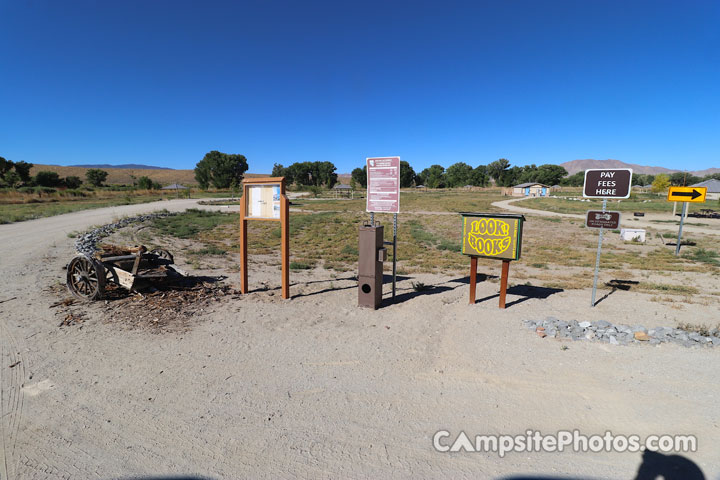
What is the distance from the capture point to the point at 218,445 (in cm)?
319

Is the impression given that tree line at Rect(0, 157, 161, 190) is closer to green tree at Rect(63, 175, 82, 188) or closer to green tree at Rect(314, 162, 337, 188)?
green tree at Rect(63, 175, 82, 188)

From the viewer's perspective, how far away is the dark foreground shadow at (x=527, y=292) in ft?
24.4

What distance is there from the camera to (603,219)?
A: 6.54 metres

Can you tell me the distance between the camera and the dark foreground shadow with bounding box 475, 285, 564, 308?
24.4 ft

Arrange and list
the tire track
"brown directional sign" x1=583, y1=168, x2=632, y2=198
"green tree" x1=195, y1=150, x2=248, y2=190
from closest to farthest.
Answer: the tire track, "brown directional sign" x1=583, y1=168, x2=632, y2=198, "green tree" x1=195, y1=150, x2=248, y2=190

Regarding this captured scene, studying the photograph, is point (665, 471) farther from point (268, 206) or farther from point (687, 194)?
point (687, 194)

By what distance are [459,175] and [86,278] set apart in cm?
13109

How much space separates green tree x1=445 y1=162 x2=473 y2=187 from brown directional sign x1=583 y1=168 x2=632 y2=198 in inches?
4808

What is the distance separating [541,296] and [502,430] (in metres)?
5.09

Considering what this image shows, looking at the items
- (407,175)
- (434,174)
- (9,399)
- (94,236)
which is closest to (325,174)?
(407,175)

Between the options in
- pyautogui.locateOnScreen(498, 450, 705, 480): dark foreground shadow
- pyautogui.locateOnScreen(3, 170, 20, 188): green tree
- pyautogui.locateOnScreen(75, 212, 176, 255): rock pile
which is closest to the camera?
pyautogui.locateOnScreen(498, 450, 705, 480): dark foreground shadow
